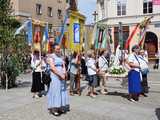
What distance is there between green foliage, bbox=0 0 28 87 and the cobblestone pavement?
1915mm

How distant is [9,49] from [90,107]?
6090 millimetres

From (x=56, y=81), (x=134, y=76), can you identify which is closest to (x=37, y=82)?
(x=134, y=76)

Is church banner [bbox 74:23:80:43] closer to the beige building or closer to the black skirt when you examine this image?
the black skirt

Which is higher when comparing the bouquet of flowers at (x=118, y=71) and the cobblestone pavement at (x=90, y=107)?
the bouquet of flowers at (x=118, y=71)

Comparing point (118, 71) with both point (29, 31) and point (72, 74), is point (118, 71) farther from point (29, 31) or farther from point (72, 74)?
point (29, 31)

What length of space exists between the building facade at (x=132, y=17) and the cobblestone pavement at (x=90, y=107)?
83.5ft

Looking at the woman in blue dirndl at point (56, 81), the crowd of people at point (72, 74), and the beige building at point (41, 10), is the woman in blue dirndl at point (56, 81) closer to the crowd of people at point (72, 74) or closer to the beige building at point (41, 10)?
the crowd of people at point (72, 74)

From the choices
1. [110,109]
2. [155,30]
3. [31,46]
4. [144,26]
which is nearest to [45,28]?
[31,46]

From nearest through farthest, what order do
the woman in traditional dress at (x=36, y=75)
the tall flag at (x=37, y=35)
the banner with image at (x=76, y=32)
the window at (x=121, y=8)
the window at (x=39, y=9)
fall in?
the woman in traditional dress at (x=36, y=75), the banner with image at (x=76, y=32), the tall flag at (x=37, y=35), the window at (x=121, y=8), the window at (x=39, y=9)

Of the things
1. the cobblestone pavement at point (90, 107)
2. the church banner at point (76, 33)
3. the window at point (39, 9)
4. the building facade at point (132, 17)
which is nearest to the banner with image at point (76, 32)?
the church banner at point (76, 33)

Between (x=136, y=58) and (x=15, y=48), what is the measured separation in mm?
5797

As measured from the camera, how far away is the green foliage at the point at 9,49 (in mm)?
16500

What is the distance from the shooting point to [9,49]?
1680 centimetres

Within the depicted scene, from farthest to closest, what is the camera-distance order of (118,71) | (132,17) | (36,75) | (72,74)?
(132,17), (72,74), (36,75), (118,71)
